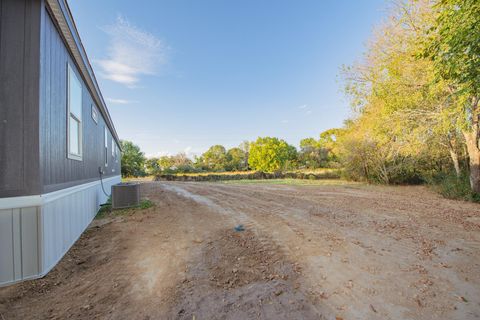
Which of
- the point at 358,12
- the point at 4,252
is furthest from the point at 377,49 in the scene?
the point at 4,252

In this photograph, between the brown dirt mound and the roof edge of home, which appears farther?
the roof edge of home

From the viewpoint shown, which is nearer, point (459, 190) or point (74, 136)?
point (74, 136)

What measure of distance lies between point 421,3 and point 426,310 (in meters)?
9.15

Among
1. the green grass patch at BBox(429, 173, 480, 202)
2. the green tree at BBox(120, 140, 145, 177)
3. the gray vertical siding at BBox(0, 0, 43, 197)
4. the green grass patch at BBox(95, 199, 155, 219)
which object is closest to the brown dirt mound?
the gray vertical siding at BBox(0, 0, 43, 197)

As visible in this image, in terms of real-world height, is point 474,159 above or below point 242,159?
below

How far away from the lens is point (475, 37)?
298cm

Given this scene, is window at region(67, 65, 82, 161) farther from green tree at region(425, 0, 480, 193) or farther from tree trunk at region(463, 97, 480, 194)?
tree trunk at region(463, 97, 480, 194)

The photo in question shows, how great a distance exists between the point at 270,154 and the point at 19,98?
1472 inches

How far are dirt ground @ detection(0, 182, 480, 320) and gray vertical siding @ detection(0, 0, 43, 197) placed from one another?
1193 mm

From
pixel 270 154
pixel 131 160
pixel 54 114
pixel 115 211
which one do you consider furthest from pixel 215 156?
pixel 54 114

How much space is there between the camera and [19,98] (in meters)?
2.36

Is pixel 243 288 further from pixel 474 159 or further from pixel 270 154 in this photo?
pixel 270 154

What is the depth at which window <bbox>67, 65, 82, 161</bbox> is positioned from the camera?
11.8 feet

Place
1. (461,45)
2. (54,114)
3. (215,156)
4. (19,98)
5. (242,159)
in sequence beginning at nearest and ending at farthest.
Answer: (19,98), (54,114), (461,45), (215,156), (242,159)
